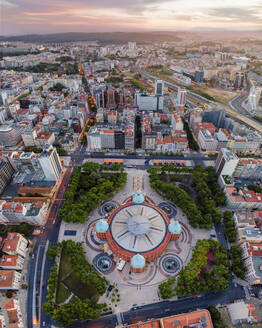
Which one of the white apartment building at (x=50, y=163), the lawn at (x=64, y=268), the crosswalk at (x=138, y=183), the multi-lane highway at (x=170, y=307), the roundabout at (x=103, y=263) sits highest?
the white apartment building at (x=50, y=163)

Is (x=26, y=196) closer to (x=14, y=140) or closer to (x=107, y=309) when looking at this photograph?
(x=14, y=140)

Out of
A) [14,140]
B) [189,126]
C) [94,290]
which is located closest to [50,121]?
[14,140]

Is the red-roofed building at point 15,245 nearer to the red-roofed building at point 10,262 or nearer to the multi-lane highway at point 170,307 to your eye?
the red-roofed building at point 10,262

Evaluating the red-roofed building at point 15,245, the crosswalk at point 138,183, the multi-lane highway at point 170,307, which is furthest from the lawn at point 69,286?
the crosswalk at point 138,183

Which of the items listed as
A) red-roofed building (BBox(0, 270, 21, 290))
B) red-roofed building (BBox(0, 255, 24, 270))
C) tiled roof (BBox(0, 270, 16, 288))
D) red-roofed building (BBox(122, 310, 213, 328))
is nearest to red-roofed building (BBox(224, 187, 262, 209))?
red-roofed building (BBox(122, 310, 213, 328))

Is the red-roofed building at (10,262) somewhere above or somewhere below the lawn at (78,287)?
above

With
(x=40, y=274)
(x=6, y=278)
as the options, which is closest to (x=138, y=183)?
(x=40, y=274)
